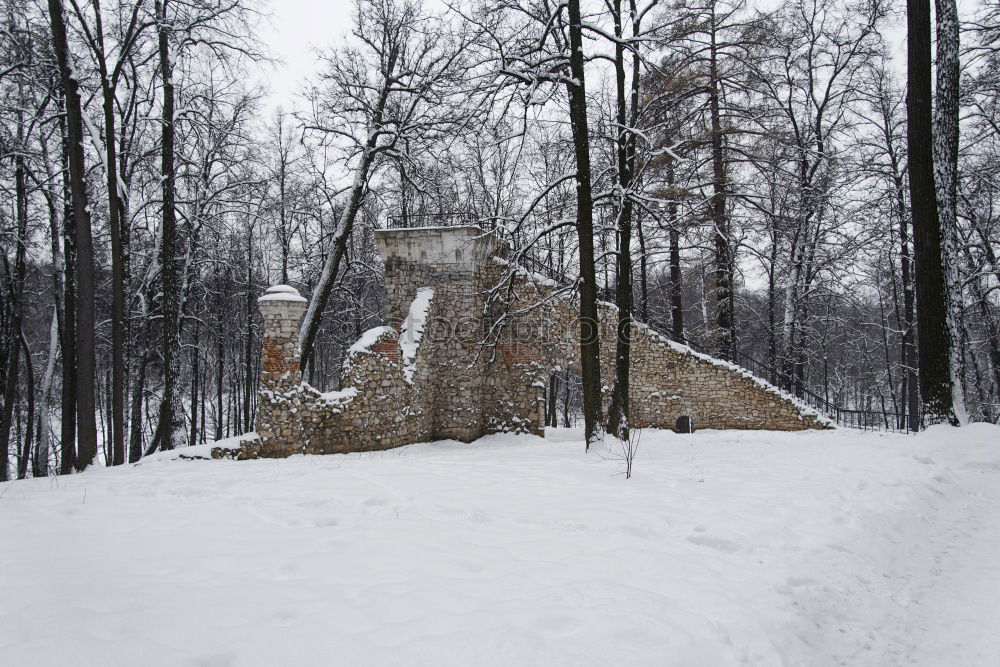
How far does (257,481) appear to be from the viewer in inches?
210

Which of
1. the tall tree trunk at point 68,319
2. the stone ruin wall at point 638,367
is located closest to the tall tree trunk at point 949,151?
the stone ruin wall at point 638,367

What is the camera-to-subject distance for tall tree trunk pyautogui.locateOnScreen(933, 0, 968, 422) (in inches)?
A: 302

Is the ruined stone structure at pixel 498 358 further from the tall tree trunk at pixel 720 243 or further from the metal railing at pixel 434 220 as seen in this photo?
the tall tree trunk at pixel 720 243

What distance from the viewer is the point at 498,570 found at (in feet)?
9.64

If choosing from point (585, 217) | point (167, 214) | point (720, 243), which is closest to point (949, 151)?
point (720, 243)

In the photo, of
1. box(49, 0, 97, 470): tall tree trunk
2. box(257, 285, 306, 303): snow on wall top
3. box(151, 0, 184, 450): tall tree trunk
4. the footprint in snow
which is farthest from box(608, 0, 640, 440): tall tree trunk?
box(151, 0, 184, 450): tall tree trunk

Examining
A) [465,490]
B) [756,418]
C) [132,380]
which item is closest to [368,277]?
[132,380]

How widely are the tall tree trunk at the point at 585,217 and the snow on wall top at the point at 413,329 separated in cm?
448

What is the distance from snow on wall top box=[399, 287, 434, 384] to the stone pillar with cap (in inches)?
108

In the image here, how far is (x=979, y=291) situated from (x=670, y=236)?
7852 millimetres

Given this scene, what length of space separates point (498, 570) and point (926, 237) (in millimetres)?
8762

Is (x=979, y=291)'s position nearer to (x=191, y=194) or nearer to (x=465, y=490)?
(x=465, y=490)

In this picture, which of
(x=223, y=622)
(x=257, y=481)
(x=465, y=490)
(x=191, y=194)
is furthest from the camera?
(x=191, y=194)

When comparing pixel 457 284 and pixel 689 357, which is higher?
pixel 457 284
